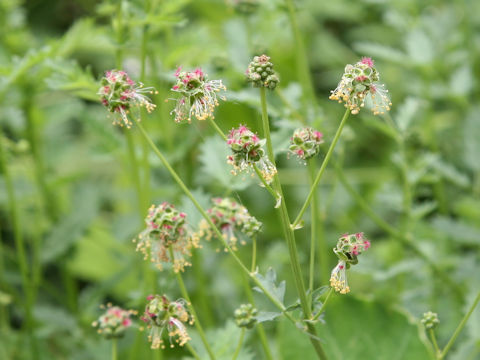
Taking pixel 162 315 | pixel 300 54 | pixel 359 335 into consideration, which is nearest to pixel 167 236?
pixel 162 315

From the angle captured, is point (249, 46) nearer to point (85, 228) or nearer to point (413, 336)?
point (85, 228)

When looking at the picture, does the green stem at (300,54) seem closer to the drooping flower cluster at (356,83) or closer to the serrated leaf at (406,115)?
the serrated leaf at (406,115)

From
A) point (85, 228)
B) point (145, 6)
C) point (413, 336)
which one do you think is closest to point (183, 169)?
point (85, 228)

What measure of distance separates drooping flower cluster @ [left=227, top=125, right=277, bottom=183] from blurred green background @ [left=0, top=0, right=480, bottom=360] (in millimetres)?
310

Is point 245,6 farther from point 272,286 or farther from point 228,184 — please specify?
point 272,286

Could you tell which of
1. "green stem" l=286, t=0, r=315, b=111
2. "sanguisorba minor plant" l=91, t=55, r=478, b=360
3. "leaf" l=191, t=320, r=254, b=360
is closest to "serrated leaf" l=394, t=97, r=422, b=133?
"green stem" l=286, t=0, r=315, b=111

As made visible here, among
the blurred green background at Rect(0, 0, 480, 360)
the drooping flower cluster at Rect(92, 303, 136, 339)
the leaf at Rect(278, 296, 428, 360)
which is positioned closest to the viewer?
the drooping flower cluster at Rect(92, 303, 136, 339)

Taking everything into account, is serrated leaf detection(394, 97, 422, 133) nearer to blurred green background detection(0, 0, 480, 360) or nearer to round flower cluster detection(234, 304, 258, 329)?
blurred green background detection(0, 0, 480, 360)

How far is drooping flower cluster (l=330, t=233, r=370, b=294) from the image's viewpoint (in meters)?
1.49

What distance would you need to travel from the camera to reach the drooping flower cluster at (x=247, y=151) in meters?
1.46

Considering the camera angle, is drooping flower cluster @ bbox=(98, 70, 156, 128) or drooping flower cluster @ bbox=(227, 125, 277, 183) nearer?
drooping flower cluster @ bbox=(227, 125, 277, 183)

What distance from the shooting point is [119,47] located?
215 cm

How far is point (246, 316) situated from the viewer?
63.8 inches

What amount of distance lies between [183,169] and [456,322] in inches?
56.5
